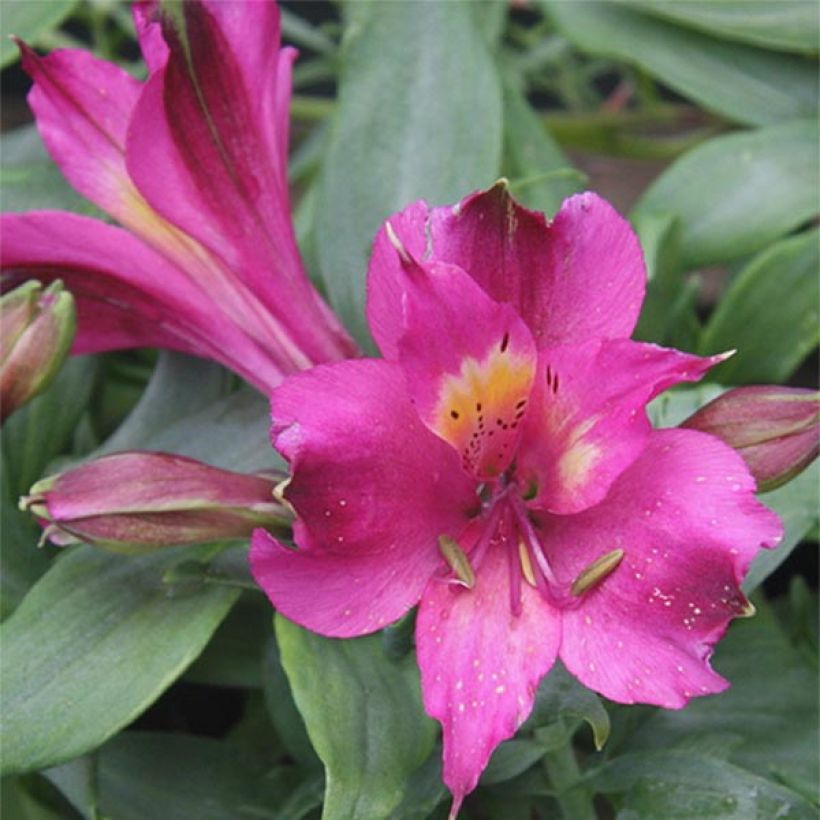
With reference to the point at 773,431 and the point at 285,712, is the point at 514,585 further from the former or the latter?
the point at 285,712

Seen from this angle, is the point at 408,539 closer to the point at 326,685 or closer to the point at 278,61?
the point at 326,685

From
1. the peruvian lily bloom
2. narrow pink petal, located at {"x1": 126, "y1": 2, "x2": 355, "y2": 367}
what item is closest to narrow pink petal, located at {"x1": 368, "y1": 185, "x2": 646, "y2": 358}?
the peruvian lily bloom

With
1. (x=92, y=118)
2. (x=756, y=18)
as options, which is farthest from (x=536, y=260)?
(x=756, y=18)

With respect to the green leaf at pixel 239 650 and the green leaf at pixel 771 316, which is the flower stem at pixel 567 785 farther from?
the green leaf at pixel 771 316

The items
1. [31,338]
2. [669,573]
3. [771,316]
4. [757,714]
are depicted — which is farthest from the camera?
[771,316]

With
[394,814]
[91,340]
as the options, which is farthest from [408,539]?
[91,340]

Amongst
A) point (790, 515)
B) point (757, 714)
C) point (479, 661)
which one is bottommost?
point (757, 714)

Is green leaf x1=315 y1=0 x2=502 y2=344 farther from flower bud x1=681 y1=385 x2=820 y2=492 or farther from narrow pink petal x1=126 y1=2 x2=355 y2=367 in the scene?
flower bud x1=681 y1=385 x2=820 y2=492

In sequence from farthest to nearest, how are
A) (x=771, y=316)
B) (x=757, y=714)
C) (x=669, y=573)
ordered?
(x=771, y=316)
(x=757, y=714)
(x=669, y=573)
